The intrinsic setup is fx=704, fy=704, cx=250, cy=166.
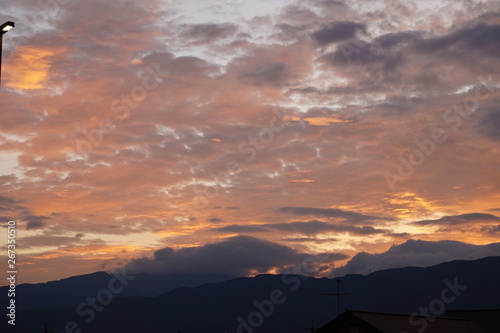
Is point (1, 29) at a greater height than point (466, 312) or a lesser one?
Answer: greater

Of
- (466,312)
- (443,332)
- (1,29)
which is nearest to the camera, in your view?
(1,29)

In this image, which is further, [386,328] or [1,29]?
[386,328]

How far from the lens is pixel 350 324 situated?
42.9m

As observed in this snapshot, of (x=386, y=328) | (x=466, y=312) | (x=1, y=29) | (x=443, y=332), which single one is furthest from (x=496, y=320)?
(x=1, y=29)

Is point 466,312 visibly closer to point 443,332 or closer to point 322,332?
point 443,332

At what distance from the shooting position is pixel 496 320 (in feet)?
206

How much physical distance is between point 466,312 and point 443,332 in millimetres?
23390

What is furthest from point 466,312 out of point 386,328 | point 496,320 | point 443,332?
point 386,328

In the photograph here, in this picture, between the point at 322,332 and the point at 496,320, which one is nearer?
the point at 322,332

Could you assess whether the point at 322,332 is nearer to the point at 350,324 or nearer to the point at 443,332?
the point at 350,324

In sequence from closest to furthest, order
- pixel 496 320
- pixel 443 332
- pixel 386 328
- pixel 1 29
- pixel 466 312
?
pixel 1 29
pixel 386 328
pixel 443 332
pixel 496 320
pixel 466 312

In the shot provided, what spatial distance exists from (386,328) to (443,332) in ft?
17.8

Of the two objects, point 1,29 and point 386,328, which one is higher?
point 1,29

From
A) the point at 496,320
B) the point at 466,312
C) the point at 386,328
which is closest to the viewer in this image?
the point at 386,328
